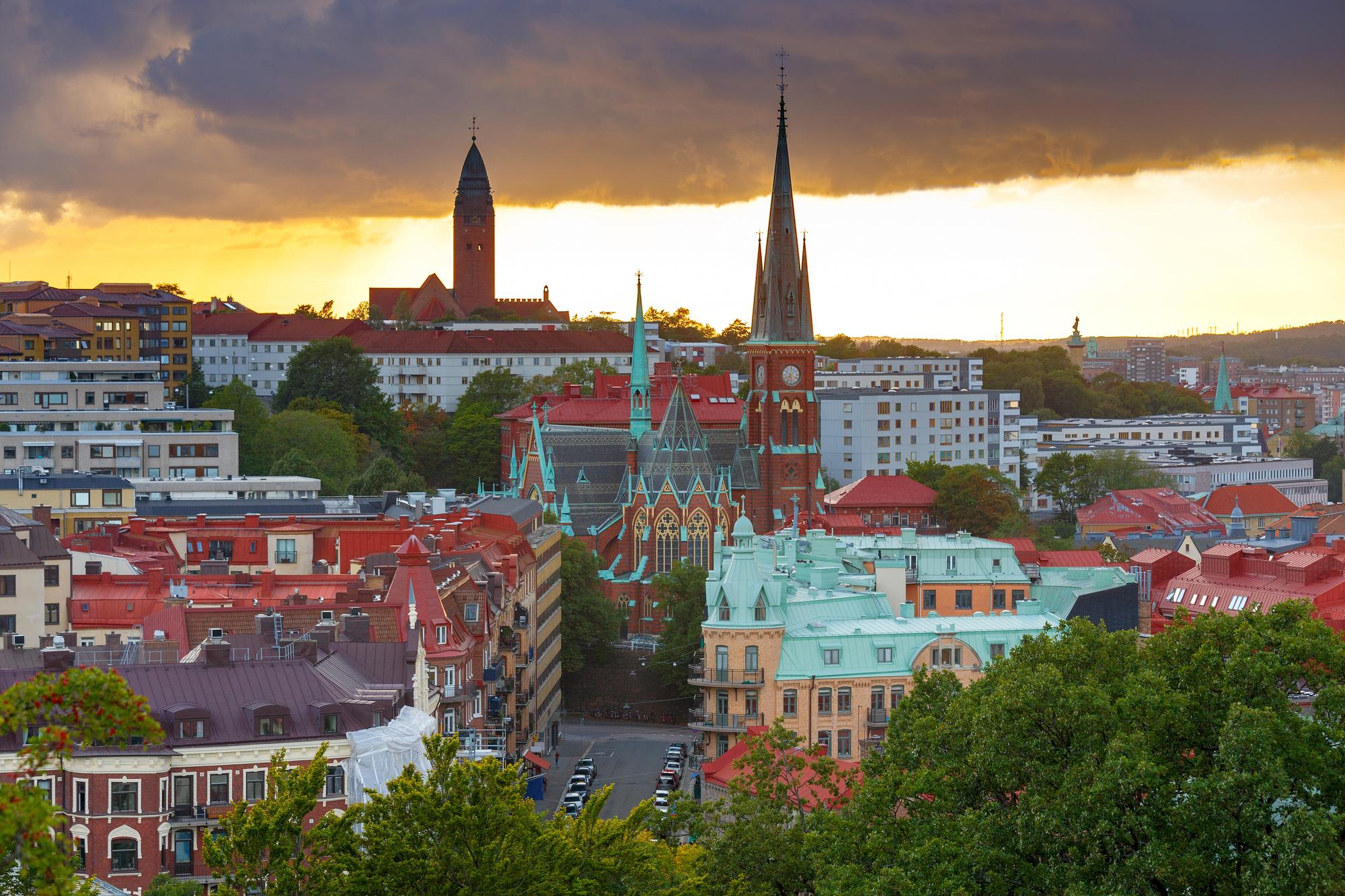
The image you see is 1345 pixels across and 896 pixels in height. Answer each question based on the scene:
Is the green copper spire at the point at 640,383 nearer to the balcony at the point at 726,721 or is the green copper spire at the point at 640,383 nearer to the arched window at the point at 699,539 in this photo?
the arched window at the point at 699,539

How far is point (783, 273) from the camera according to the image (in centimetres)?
17162

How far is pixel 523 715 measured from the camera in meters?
108

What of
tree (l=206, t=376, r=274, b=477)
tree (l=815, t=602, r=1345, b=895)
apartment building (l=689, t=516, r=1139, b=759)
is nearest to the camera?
tree (l=815, t=602, r=1345, b=895)

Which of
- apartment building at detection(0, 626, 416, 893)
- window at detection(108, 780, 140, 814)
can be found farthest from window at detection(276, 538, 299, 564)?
window at detection(108, 780, 140, 814)

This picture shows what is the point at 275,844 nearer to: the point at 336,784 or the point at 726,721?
the point at 336,784

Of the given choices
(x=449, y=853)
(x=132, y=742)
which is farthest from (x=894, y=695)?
(x=449, y=853)

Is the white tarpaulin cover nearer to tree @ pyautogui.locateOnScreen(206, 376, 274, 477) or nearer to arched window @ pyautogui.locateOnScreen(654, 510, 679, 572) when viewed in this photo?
arched window @ pyautogui.locateOnScreen(654, 510, 679, 572)

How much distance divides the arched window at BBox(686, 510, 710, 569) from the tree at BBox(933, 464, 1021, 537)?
102 feet

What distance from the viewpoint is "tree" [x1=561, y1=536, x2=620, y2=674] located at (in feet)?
425

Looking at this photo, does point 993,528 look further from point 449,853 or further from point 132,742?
point 449,853

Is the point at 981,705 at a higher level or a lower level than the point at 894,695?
higher

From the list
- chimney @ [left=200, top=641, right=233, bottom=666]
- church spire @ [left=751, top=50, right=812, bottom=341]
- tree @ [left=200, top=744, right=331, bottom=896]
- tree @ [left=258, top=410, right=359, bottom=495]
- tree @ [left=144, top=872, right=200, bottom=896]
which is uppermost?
church spire @ [left=751, top=50, right=812, bottom=341]

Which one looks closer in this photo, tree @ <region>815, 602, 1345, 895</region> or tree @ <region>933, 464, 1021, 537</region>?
tree @ <region>815, 602, 1345, 895</region>

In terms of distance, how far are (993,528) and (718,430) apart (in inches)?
925
